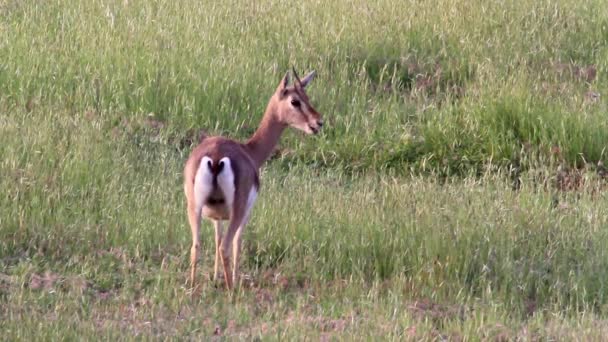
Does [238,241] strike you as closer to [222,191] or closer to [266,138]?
[222,191]

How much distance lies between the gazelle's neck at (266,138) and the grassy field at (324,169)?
474mm

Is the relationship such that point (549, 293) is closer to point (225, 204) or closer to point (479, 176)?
point (225, 204)

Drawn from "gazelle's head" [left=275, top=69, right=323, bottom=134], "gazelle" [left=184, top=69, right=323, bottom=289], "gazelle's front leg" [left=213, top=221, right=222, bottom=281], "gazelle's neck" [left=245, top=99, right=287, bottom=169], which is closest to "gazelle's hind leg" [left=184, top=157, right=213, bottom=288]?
"gazelle" [left=184, top=69, right=323, bottom=289]

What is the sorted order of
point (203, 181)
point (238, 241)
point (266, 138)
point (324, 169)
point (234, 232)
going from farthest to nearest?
point (324, 169) < point (266, 138) < point (238, 241) < point (234, 232) < point (203, 181)

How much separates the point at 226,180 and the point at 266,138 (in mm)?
1225

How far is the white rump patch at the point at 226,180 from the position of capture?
796 centimetres

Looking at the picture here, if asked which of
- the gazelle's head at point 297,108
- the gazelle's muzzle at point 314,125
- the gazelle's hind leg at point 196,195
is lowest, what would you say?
the gazelle's hind leg at point 196,195

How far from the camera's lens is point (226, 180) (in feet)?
26.2

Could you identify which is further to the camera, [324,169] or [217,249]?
[324,169]

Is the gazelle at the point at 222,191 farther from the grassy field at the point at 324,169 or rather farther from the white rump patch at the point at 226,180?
the grassy field at the point at 324,169

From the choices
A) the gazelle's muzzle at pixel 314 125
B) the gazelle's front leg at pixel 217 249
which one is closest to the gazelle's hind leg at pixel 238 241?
the gazelle's front leg at pixel 217 249

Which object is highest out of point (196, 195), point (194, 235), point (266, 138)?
point (266, 138)

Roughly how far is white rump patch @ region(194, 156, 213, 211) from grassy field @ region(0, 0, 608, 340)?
603 millimetres

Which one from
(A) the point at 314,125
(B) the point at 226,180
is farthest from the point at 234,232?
(A) the point at 314,125
